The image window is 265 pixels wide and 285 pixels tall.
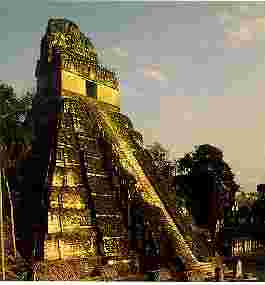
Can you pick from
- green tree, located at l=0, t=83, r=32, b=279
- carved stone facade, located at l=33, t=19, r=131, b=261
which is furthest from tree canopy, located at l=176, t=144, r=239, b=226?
green tree, located at l=0, t=83, r=32, b=279

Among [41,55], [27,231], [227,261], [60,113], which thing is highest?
[41,55]

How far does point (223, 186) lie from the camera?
28.5m

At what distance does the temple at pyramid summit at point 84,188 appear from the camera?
12.9m

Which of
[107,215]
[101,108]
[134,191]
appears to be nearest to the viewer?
[107,215]

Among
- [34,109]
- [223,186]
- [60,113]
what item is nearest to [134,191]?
[60,113]

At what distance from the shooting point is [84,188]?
14055 mm

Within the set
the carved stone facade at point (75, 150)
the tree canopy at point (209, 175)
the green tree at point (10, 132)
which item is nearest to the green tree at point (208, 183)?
the tree canopy at point (209, 175)

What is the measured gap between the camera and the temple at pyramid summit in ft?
42.3

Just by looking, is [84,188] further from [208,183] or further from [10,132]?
[208,183]

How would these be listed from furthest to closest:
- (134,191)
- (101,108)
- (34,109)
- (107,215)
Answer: (101,108), (34,109), (134,191), (107,215)

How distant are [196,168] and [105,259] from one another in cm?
1673

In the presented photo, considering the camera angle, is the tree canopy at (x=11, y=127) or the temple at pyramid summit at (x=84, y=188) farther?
the tree canopy at (x=11, y=127)

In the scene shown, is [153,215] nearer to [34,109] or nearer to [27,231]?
[27,231]

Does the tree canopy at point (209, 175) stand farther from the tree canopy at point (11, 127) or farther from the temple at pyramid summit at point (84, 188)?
the tree canopy at point (11, 127)
